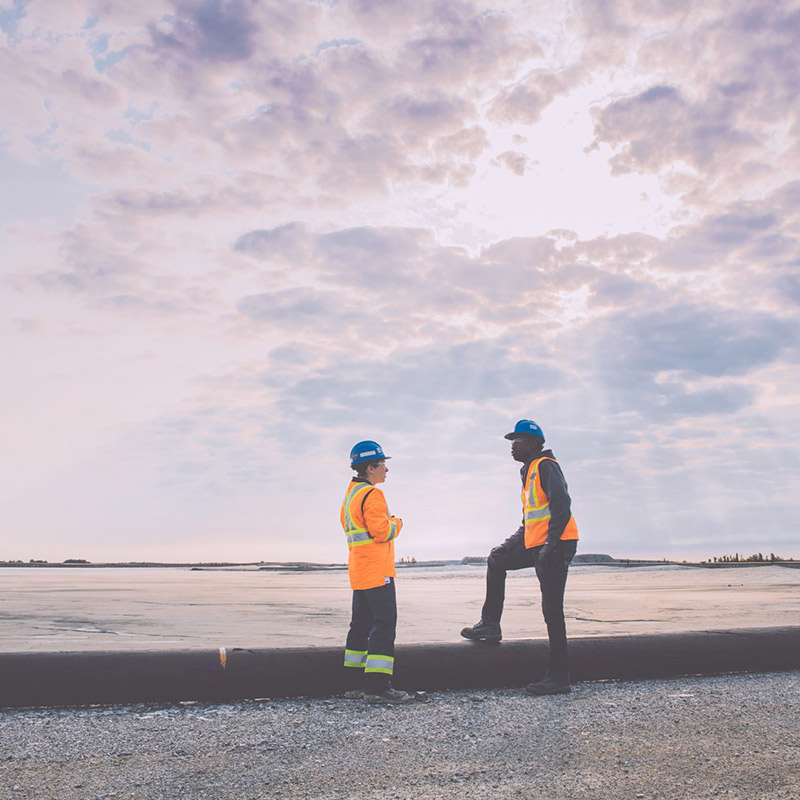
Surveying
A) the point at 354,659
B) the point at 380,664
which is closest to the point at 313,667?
the point at 354,659

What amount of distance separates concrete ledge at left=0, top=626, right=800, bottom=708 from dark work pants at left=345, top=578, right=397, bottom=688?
0.18 m

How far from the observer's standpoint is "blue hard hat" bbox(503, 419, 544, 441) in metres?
6.22

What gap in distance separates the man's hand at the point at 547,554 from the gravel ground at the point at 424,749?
3.13 ft

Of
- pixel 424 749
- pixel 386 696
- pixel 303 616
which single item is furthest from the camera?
pixel 303 616

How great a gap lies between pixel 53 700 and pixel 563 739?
3309 mm

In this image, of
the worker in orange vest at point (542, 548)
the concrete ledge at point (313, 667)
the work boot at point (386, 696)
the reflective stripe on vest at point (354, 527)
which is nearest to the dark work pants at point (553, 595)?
the worker in orange vest at point (542, 548)

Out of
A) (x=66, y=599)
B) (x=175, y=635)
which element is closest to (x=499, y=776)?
(x=175, y=635)

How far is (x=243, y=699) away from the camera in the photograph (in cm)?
528

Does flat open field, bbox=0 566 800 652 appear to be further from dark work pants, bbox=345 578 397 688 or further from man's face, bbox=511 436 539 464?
man's face, bbox=511 436 539 464

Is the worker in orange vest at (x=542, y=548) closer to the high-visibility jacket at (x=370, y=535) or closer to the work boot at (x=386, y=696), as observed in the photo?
the work boot at (x=386, y=696)

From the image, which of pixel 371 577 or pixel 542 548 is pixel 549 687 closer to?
pixel 542 548

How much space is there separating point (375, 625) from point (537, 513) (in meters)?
1.53

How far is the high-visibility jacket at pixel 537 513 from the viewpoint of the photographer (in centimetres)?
584

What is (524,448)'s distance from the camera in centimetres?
619
